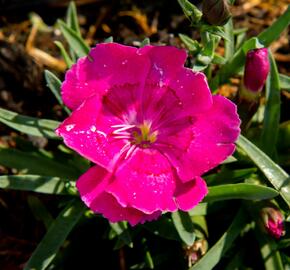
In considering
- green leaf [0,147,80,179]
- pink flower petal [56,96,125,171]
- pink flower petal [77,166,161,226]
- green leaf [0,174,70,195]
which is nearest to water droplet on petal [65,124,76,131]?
pink flower petal [56,96,125,171]

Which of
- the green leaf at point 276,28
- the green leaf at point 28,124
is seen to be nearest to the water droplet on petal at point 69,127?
the green leaf at point 28,124

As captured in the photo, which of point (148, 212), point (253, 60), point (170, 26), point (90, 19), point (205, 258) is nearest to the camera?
point (148, 212)

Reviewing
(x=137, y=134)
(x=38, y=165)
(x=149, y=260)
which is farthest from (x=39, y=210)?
(x=137, y=134)

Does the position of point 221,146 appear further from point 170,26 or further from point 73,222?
point 170,26

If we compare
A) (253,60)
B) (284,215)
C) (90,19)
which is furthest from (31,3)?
(284,215)

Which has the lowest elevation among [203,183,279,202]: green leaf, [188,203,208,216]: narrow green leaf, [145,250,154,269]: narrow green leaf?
[145,250,154,269]: narrow green leaf

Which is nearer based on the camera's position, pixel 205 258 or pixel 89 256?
pixel 205 258

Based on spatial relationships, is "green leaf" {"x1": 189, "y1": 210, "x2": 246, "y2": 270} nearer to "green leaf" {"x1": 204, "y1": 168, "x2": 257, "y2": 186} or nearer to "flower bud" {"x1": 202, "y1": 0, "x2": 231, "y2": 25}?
"green leaf" {"x1": 204, "y1": 168, "x2": 257, "y2": 186}
